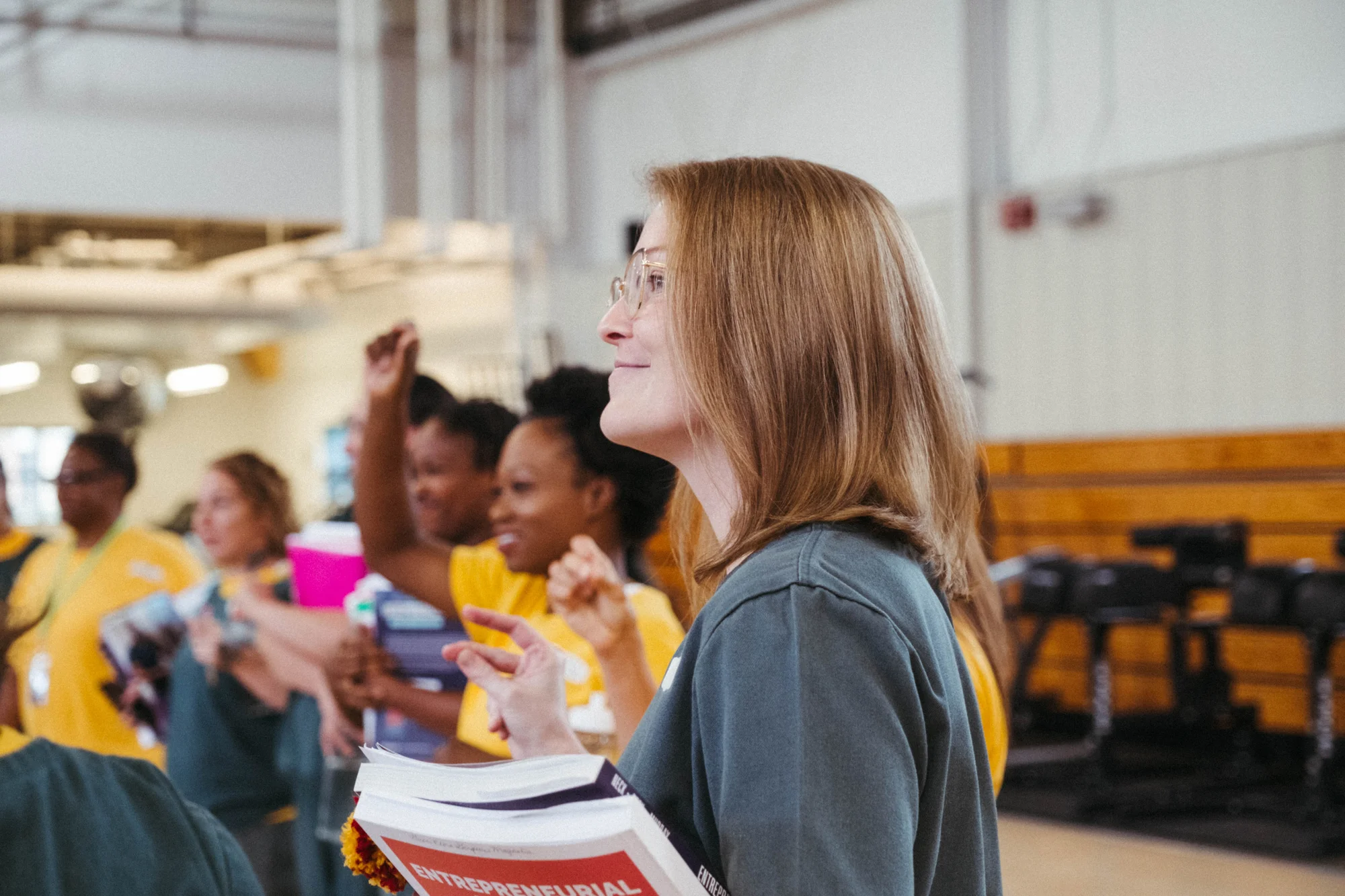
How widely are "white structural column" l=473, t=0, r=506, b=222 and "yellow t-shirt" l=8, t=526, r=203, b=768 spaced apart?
6.19m

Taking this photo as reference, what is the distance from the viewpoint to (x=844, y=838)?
0.85 meters

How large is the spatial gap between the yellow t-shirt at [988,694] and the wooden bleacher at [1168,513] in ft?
17.3

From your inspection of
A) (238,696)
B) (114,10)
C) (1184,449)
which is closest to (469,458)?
(238,696)

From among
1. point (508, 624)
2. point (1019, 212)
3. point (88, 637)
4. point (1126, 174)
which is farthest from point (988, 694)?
point (1019, 212)

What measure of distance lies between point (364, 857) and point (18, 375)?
1214 cm

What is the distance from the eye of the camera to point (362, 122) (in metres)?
8.89

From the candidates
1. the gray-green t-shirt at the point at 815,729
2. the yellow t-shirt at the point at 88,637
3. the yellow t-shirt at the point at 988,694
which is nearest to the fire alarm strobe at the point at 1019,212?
the yellow t-shirt at the point at 88,637

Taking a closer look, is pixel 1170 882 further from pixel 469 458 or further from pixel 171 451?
pixel 171 451

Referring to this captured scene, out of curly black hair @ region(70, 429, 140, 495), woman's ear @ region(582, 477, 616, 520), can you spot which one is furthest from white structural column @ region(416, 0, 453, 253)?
woman's ear @ region(582, 477, 616, 520)

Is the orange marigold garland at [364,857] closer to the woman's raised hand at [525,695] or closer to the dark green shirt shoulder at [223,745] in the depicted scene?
the woman's raised hand at [525,695]

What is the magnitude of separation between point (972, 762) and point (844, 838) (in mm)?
172

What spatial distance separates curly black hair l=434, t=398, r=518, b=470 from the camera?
2838mm

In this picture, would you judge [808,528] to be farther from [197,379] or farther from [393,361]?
[197,379]

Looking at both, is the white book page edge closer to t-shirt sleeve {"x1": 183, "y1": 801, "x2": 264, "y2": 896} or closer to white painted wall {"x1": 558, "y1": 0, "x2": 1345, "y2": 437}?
t-shirt sleeve {"x1": 183, "y1": 801, "x2": 264, "y2": 896}
